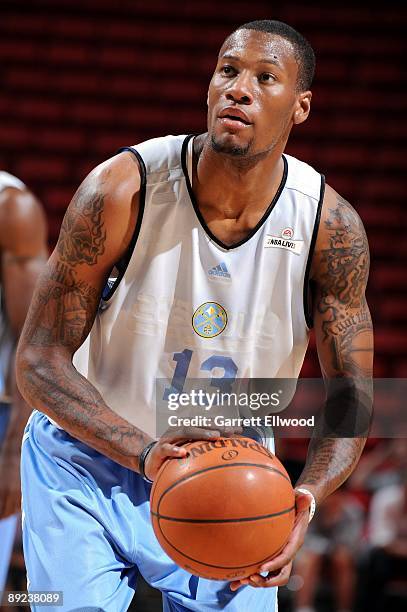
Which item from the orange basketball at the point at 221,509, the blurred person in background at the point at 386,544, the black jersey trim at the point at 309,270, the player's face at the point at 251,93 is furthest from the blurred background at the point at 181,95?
the orange basketball at the point at 221,509

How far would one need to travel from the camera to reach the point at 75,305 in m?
2.36

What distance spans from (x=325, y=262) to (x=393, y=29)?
739 cm

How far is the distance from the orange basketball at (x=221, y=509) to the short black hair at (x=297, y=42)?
43.1 inches

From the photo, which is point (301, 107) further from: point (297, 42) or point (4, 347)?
point (4, 347)

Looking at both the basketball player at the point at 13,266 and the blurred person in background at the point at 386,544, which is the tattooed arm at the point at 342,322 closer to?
the basketball player at the point at 13,266

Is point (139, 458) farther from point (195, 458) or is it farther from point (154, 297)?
point (154, 297)

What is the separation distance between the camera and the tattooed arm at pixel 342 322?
8.43ft

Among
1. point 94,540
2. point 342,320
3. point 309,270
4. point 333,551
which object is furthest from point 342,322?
point 333,551

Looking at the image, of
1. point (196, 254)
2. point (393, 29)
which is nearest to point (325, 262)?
point (196, 254)

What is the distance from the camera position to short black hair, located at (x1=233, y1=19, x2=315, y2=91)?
→ 8.26ft

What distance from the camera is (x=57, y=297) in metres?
2.35

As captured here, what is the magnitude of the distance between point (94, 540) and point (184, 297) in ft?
2.23

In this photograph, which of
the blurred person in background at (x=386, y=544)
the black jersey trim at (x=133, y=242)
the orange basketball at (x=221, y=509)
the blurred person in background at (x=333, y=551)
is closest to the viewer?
the orange basketball at (x=221, y=509)

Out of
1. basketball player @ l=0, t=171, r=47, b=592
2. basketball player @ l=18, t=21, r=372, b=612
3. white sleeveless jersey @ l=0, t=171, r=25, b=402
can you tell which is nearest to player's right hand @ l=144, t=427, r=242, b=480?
basketball player @ l=18, t=21, r=372, b=612
